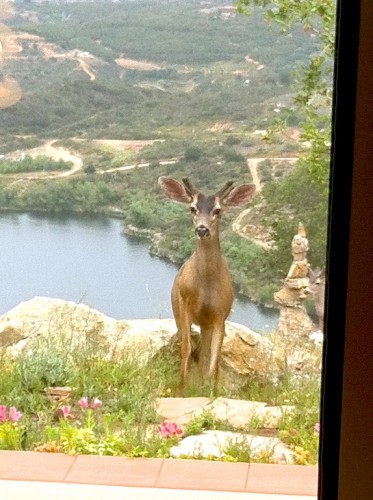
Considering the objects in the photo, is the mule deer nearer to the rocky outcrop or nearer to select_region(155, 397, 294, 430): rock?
the rocky outcrop

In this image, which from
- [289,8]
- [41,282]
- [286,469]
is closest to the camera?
[289,8]

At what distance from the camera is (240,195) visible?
6.33ft

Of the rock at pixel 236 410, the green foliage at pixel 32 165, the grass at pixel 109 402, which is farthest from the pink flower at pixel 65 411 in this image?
the green foliage at pixel 32 165

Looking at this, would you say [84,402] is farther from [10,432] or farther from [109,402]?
[10,432]

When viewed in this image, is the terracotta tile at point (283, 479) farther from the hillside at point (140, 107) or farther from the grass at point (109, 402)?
the hillside at point (140, 107)

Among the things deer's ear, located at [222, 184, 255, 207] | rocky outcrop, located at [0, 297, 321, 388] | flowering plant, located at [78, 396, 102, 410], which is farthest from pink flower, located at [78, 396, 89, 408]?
deer's ear, located at [222, 184, 255, 207]

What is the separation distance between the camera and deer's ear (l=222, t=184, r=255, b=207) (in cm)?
192

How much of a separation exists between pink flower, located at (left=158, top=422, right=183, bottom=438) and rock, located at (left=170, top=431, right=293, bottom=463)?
23 millimetres

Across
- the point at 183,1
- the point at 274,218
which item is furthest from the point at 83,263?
the point at 183,1

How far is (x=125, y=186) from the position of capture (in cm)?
194

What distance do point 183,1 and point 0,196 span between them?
Result: 585mm

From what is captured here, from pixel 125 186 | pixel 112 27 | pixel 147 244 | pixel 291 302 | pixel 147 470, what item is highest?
pixel 112 27

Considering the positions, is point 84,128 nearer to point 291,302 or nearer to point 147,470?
point 291,302

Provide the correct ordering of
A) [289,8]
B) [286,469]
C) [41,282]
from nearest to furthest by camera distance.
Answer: [289,8] < [286,469] < [41,282]
